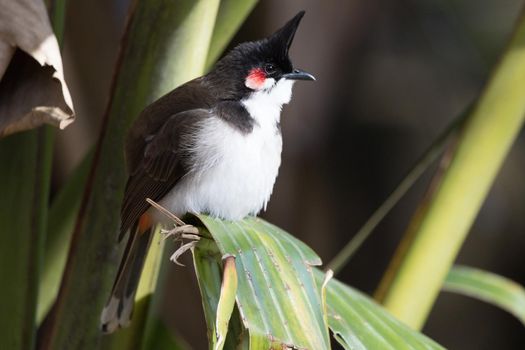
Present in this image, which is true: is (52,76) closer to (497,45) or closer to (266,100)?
(266,100)

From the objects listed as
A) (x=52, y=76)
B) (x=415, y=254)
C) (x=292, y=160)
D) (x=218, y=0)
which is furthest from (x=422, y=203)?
(x=292, y=160)

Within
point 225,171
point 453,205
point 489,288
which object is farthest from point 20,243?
point 489,288

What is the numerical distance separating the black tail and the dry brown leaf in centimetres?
27

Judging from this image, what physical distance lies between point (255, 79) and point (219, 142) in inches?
5.5

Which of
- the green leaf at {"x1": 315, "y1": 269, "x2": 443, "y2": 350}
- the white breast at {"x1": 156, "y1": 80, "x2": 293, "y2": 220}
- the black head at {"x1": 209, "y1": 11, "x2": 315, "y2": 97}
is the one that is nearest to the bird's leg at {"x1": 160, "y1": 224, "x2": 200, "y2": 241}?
the green leaf at {"x1": 315, "y1": 269, "x2": 443, "y2": 350}

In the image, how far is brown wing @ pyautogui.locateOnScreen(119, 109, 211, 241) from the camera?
141 cm

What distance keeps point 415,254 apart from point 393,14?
2.41m

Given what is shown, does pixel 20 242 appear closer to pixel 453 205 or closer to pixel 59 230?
pixel 59 230

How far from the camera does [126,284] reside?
1.37 meters

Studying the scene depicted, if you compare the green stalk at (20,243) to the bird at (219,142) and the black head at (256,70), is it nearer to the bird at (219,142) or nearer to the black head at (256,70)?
the bird at (219,142)

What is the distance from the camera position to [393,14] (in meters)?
3.63

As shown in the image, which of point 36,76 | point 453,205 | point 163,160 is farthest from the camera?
point 163,160

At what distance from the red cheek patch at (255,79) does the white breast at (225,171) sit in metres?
0.07

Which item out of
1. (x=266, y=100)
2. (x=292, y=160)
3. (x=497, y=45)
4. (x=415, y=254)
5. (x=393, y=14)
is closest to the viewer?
(x=415, y=254)
